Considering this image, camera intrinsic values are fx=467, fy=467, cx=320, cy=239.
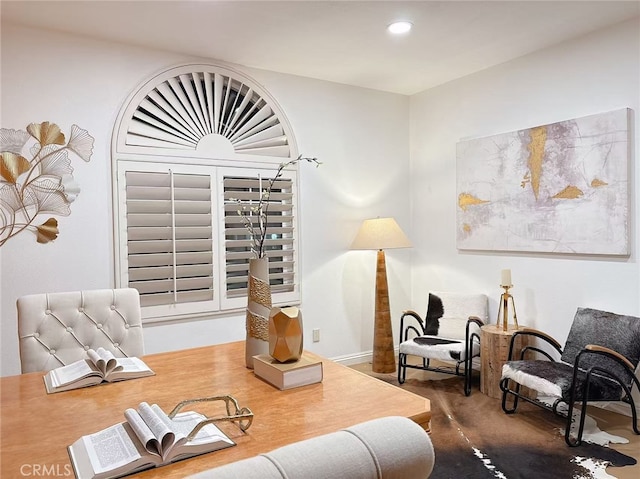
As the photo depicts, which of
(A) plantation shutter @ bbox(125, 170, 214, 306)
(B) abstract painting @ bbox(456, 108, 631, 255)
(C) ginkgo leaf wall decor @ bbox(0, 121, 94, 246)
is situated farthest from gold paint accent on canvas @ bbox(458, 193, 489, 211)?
(C) ginkgo leaf wall decor @ bbox(0, 121, 94, 246)

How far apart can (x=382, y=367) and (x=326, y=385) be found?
8.98ft

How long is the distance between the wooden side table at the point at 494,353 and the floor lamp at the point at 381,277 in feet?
2.86

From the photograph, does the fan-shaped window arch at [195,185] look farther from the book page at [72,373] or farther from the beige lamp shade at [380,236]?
the book page at [72,373]

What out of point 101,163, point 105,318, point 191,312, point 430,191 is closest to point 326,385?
point 105,318

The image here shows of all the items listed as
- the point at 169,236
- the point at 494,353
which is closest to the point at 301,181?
the point at 169,236

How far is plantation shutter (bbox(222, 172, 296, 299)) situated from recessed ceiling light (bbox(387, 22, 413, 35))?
1.44 meters

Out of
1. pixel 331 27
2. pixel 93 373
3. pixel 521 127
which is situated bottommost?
pixel 93 373

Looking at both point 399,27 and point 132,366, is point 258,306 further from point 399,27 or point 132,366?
point 399,27

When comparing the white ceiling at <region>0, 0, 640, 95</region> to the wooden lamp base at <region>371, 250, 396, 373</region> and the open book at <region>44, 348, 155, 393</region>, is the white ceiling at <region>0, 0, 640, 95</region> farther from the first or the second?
the open book at <region>44, 348, 155, 393</region>

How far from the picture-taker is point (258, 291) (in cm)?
173

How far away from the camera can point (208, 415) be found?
1.32m

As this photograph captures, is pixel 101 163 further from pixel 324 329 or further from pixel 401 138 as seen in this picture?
pixel 401 138

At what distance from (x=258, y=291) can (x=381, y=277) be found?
2.61 m

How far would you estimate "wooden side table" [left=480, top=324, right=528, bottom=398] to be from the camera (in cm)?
340
